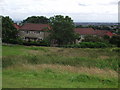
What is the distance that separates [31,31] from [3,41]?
1317 centimetres

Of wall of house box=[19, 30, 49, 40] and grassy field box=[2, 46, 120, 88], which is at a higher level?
wall of house box=[19, 30, 49, 40]

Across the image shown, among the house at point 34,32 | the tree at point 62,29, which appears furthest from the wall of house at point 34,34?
the tree at point 62,29

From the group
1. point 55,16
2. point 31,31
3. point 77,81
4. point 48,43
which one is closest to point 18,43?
point 48,43

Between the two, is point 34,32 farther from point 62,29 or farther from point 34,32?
point 62,29

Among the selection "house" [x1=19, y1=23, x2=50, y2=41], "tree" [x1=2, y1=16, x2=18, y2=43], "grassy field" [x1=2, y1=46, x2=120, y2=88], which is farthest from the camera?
"house" [x1=19, y1=23, x2=50, y2=41]

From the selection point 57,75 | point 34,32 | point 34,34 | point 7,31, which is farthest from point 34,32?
point 57,75

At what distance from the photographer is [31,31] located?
2141 inches

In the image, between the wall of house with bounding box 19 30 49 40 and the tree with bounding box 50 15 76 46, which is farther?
the wall of house with bounding box 19 30 49 40

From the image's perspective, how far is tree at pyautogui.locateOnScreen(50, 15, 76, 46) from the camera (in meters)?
41.9

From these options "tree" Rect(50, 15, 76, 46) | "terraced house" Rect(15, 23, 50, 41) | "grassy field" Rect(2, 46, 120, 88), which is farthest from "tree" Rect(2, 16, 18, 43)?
"grassy field" Rect(2, 46, 120, 88)

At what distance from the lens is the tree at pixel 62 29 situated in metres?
41.9

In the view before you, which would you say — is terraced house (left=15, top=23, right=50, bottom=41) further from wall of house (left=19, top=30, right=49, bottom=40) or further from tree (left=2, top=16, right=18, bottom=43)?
tree (left=2, top=16, right=18, bottom=43)

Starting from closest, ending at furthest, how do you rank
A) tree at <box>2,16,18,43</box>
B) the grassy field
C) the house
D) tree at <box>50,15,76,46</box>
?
1. the grassy field
2. tree at <box>2,16,18,43</box>
3. tree at <box>50,15,76,46</box>
4. the house

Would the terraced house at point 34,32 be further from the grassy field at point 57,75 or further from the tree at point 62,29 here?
the grassy field at point 57,75
